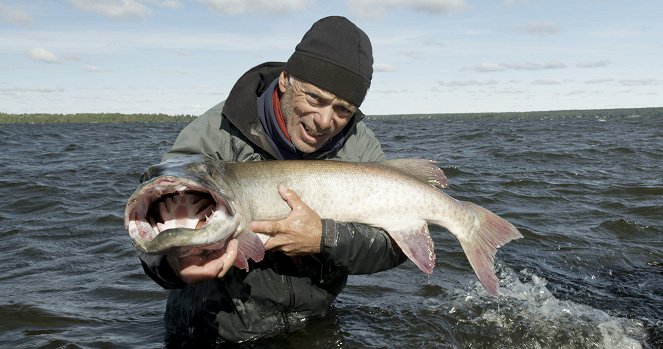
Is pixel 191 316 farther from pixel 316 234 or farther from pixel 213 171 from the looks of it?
pixel 213 171

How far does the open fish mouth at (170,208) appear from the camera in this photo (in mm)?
2797

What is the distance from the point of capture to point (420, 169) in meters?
4.17

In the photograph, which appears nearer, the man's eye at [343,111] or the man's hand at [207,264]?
the man's hand at [207,264]

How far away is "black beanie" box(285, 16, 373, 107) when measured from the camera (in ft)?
12.8

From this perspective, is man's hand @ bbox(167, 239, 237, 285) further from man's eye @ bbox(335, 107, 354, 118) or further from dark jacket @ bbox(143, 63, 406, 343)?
man's eye @ bbox(335, 107, 354, 118)

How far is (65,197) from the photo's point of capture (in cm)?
1144

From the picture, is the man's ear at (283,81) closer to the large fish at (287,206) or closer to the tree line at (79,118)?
the large fish at (287,206)

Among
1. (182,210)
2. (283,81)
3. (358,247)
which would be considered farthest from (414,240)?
(182,210)

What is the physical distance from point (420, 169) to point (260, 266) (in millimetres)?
1250

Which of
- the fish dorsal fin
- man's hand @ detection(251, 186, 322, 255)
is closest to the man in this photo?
man's hand @ detection(251, 186, 322, 255)

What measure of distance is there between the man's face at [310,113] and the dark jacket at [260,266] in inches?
6.6

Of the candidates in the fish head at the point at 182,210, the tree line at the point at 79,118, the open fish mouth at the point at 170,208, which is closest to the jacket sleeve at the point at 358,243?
the fish head at the point at 182,210

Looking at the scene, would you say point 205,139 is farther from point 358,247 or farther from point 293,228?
point 358,247

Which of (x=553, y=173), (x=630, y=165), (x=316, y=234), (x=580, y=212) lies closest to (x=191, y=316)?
(x=316, y=234)
